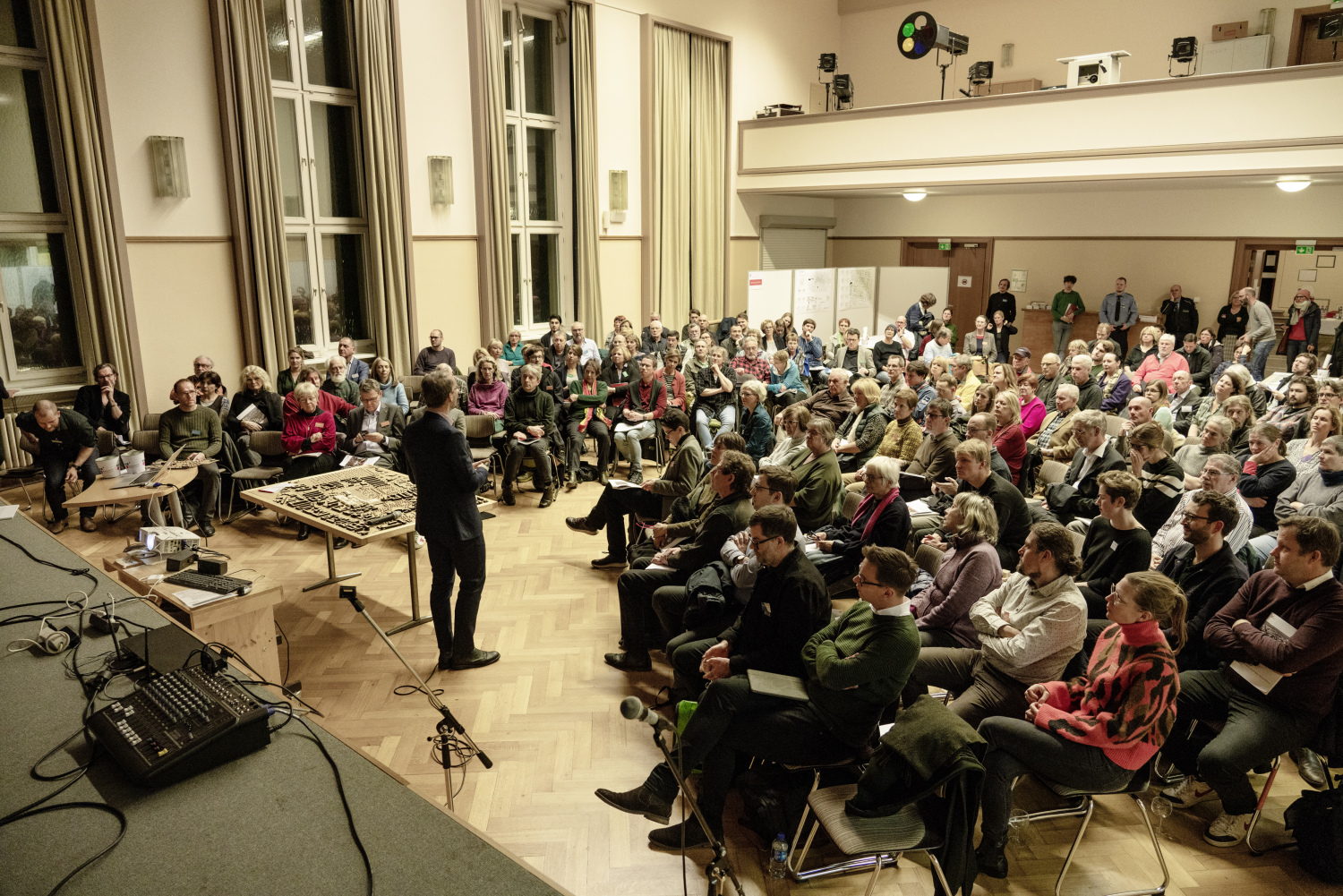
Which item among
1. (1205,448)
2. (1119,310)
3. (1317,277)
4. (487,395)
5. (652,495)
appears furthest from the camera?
(1119,310)

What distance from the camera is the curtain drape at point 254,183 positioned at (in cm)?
775

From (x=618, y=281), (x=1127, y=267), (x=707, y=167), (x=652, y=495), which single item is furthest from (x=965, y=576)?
(x=1127, y=267)

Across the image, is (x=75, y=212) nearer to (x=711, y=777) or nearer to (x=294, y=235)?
(x=294, y=235)

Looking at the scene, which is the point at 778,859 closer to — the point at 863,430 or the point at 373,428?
the point at 863,430

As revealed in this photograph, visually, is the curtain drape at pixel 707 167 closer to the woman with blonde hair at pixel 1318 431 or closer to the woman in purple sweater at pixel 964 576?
the woman with blonde hair at pixel 1318 431

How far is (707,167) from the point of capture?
12578 mm

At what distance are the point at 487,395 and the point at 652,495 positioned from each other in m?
2.90

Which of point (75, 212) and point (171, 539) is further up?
point (75, 212)

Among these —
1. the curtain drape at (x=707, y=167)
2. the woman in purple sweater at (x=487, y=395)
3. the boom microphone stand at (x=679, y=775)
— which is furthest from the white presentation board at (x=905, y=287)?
the boom microphone stand at (x=679, y=775)

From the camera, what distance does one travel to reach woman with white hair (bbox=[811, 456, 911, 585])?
430cm

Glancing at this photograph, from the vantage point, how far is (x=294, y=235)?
28.8 feet

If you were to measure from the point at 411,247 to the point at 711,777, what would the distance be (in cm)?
768

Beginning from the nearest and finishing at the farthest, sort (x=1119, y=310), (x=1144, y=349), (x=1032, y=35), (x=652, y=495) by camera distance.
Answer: (x=652, y=495) < (x=1144, y=349) < (x=1119, y=310) < (x=1032, y=35)

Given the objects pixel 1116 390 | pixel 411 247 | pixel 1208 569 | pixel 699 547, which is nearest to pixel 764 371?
pixel 1116 390
